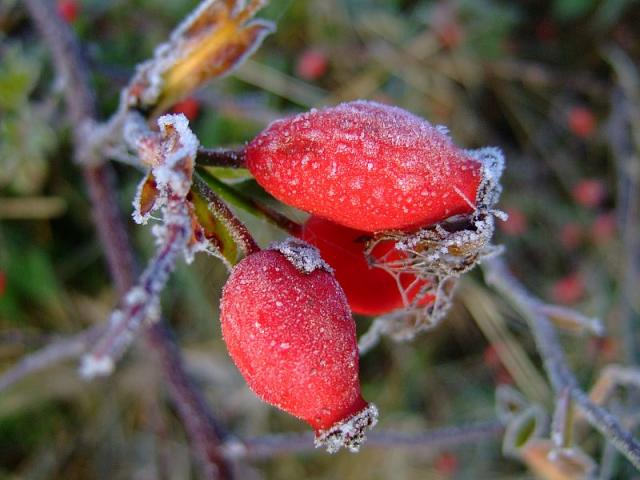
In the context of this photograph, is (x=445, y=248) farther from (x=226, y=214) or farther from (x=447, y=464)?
(x=447, y=464)

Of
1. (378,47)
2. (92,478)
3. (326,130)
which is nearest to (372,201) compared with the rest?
(326,130)

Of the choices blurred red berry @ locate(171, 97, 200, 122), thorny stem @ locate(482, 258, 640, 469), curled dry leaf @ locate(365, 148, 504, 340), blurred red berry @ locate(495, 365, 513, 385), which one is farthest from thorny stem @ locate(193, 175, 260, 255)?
blurred red berry @ locate(495, 365, 513, 385)

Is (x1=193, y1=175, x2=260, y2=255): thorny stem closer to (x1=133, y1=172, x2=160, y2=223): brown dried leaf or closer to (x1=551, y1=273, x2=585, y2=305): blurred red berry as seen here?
(x1=133, y1=172, x2=160, y2=223): brown dried leaf

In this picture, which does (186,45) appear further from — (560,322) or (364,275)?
(560,322)

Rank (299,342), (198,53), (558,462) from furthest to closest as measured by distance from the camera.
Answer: (558,462)
(198,53)
(299,342)

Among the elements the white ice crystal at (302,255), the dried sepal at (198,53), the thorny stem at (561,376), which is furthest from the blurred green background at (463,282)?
the white ice crystal at (302,255)

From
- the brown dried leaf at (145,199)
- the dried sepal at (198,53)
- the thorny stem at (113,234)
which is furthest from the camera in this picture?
the thorny stem at (113,234)

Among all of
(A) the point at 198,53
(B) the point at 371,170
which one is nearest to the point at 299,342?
(B) the point at 371,170

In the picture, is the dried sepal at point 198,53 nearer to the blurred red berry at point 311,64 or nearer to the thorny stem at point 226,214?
the thorny stem at point 226,214
